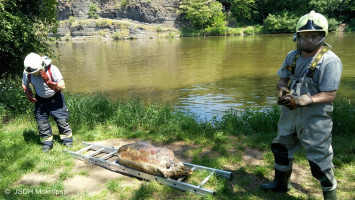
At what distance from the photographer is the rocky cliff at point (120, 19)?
5684 centimetres

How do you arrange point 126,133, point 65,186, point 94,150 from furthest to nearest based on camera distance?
point 126,133 < point 94,150 < point 65,186

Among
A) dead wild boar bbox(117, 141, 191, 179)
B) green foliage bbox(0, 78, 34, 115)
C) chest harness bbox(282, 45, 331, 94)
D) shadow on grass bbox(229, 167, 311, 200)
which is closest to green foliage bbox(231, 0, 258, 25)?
green foliage bbox(0, 78, 34, 115)

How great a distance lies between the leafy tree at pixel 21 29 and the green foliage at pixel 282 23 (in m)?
45.7

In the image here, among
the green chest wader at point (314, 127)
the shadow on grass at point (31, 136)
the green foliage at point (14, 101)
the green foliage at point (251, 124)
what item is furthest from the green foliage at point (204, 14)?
the green chest wader at point (314, 127)

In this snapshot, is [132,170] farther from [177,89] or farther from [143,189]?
[177,89]

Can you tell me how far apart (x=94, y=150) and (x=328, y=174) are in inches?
166

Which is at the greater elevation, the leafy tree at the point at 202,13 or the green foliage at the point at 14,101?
the leafy tree at the point at 202,13

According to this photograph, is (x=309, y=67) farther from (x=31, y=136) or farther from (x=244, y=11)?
(x=244, y=11)

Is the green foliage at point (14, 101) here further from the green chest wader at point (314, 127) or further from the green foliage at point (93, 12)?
the green foliage at point (93, 12)

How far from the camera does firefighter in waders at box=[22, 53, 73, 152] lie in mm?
4977

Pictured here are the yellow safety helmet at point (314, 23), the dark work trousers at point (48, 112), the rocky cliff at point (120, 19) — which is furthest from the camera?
the rocky cliff at point (120, 19)

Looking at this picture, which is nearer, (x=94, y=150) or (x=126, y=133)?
(x=94, y=150)

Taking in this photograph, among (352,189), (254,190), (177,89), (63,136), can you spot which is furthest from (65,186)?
(177,89)

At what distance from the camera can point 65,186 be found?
13.9 ft
